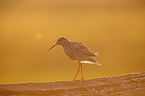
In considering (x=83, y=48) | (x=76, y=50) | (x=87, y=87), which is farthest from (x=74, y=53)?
(x=87, y=87)

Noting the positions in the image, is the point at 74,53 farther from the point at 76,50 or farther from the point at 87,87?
the point at 87,87

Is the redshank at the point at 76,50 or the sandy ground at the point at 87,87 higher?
the redshank at the point at 76,50

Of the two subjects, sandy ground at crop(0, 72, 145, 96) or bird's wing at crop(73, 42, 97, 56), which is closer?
sandy ground at crop(0, 72, 145, 96)

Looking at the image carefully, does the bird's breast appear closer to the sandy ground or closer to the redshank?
the redshank

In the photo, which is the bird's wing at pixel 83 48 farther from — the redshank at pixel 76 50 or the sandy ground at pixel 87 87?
the sandy ground at pixel 87 87

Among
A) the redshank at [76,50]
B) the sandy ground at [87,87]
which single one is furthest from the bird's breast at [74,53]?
the sandy ground at [87,87]

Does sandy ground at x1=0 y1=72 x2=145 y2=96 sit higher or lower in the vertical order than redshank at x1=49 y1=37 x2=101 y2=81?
lower

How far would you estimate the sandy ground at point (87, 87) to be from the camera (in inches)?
160

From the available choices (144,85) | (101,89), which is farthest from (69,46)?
(144,85)

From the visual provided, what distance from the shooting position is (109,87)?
170 inches

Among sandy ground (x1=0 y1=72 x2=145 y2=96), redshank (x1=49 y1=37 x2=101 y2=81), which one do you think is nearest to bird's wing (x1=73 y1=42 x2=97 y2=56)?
redshank (x1=49 y1=37 x2=101 y2=81)

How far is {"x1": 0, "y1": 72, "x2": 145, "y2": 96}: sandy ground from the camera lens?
4070mm

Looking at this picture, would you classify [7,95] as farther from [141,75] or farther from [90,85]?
[141,75]

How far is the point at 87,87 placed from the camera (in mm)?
4309
